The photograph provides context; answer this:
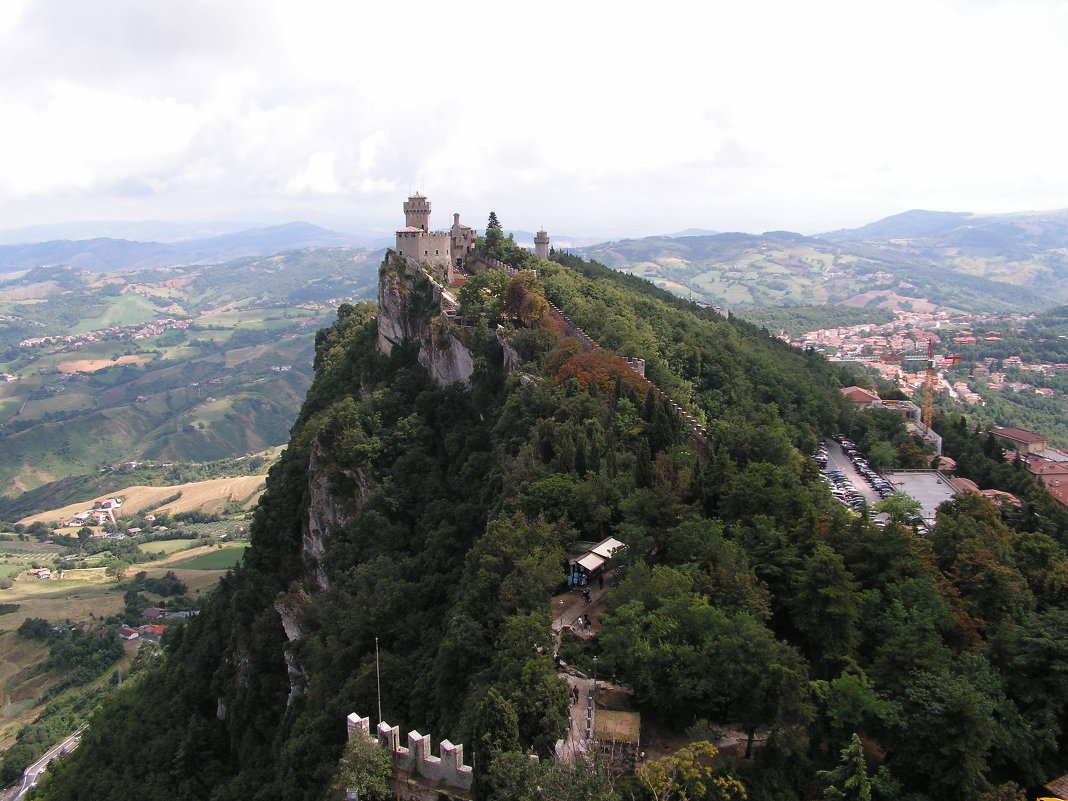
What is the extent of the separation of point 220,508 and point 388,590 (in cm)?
12716

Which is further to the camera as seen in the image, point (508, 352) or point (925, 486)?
→ point (508, 352)

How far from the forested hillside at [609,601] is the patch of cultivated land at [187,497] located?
318 ft

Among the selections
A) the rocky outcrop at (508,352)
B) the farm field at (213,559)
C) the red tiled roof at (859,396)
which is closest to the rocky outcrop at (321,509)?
the rocky outcrop at (508,352)

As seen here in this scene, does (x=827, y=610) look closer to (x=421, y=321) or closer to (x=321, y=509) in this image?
(x=321, y=509)

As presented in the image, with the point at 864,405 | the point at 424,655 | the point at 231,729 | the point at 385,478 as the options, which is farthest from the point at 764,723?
the point at 864,405

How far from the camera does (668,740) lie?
20.1m

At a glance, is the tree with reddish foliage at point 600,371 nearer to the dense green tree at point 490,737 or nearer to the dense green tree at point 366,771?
the dense green tree at point 490,737

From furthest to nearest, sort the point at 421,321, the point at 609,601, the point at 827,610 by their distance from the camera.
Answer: the point at 421,321
the point at 609,601
the point at 827,610

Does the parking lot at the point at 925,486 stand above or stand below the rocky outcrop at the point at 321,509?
above

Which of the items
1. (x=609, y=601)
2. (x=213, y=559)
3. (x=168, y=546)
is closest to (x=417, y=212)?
(x=609, y=601)

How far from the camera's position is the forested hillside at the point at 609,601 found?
1948 centimetres

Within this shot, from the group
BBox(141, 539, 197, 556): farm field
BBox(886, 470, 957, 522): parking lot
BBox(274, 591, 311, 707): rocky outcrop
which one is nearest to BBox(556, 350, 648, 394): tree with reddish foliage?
BBox(886, 470, 957, 522): parking lot

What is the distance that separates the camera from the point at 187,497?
15975 centimetres

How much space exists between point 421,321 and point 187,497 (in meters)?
119
